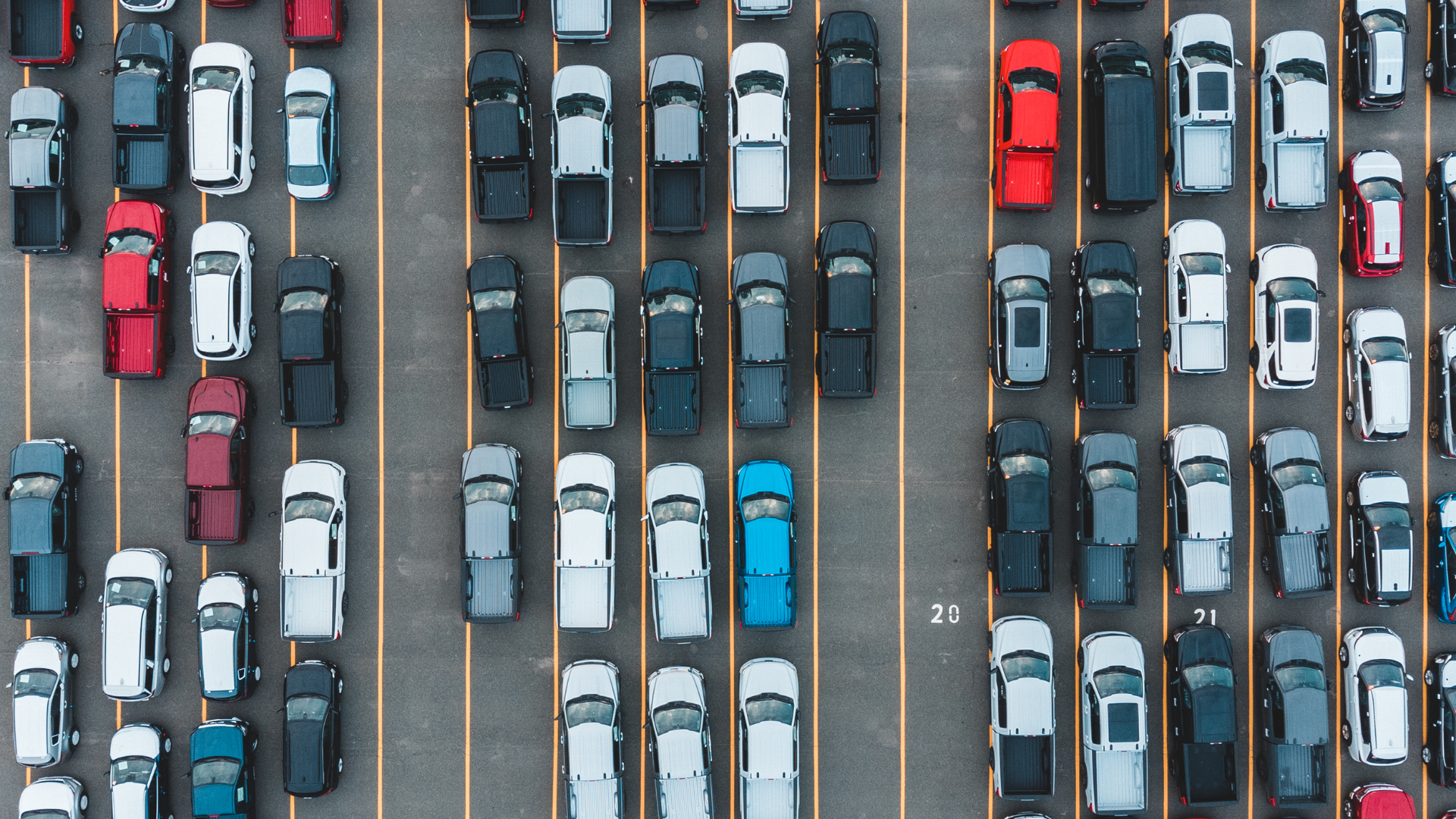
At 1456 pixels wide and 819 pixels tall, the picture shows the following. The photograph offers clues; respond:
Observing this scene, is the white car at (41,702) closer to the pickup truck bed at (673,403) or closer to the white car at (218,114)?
the white car at (218,114)

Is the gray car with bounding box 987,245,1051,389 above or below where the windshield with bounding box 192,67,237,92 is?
below

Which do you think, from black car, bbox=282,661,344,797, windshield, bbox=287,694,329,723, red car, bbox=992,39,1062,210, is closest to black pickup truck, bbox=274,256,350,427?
black car, bbox=282,661,344,797

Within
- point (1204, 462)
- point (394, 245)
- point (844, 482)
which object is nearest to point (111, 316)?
point (394, 245)

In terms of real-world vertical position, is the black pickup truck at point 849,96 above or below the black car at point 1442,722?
above

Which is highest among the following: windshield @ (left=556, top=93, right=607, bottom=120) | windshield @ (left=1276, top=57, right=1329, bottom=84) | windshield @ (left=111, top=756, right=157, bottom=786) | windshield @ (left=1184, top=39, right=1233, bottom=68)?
windshield @ (left=1184, top=39, right=1233, bottom=68)

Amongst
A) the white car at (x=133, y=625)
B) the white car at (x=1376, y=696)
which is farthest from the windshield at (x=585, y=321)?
the white car at (x=1376, y=696)

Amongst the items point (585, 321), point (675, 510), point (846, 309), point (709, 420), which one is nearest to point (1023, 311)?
point (846, 309)

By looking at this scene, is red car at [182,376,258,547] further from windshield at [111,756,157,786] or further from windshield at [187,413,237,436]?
windshield at [111,756,157,786]
